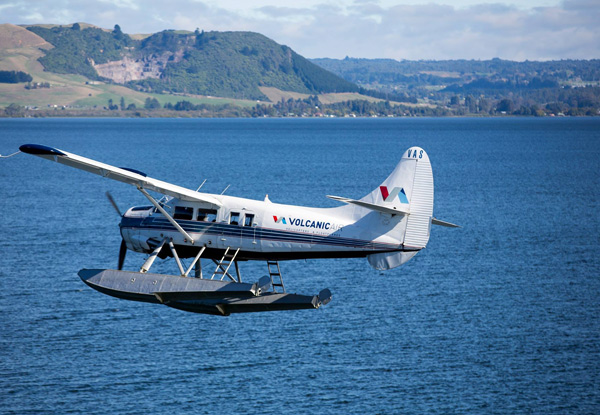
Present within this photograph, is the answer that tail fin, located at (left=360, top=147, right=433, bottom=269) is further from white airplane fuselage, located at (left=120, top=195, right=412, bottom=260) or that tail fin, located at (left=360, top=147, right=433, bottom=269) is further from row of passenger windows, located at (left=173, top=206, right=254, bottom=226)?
row of passenger windows, located at (left=173, top=206, right=254, bottom=226)

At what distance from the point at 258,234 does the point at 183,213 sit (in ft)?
9.39

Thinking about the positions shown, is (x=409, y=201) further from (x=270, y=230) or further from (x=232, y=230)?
(x=232, y=230)

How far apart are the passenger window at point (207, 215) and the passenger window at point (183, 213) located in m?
0.32

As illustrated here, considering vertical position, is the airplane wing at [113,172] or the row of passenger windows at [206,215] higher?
the airplane wing at [113,172]

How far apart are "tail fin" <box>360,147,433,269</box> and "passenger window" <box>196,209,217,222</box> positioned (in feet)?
16.9

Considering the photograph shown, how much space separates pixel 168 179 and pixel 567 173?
7298 cm

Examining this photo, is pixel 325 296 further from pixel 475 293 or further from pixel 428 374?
pixel 475 293

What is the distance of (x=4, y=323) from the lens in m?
58.2

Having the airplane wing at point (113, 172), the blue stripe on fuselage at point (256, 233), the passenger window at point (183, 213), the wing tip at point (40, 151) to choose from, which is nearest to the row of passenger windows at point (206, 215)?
the passenger window at point (183, 213)

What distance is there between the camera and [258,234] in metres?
27.9

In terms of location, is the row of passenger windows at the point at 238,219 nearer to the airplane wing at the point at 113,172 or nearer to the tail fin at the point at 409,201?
the airplane wing at the point at 113,172

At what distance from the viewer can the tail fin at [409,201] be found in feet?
87.4

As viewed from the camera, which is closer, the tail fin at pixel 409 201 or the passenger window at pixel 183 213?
the tail fin at pixel 409 201

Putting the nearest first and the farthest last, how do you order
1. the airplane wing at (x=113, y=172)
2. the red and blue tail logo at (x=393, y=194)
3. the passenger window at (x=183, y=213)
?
1. the airplane wing at (x=113, y=172)
2. the red and blue tail logo at (x=393, y=194)
3. the passenger window at (x=183, y=213)
